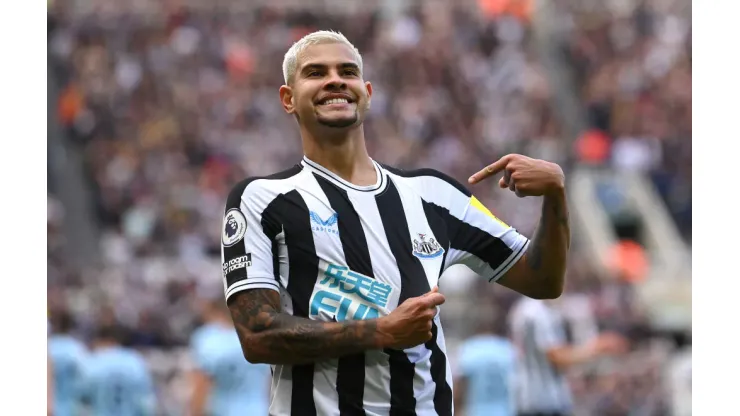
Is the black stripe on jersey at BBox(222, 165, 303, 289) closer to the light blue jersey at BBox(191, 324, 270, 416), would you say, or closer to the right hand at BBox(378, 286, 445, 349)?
the right hand at BBox(378, 286, 445, 349)

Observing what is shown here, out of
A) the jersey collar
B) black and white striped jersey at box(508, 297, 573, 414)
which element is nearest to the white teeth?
the jersey collar

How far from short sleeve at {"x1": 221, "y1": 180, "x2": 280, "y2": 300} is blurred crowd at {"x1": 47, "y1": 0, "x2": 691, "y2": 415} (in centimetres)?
1016

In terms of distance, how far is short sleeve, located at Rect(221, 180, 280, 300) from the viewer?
3.76 meters

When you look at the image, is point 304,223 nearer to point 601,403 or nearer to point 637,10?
point 601,403

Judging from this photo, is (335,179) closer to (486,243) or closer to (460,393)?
(486,243)

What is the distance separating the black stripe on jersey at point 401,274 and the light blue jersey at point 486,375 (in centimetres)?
615

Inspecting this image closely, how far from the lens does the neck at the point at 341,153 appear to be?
404 centimetres

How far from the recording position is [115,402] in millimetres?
10336

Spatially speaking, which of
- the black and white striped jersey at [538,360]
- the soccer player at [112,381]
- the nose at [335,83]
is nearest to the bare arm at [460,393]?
the black and white striped jersey at [538,360]

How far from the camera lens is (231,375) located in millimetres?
9844

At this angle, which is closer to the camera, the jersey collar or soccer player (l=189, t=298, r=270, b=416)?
the jersey collar

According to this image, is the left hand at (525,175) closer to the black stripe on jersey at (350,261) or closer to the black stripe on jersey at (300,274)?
the black stripe on jersey at (350,261)

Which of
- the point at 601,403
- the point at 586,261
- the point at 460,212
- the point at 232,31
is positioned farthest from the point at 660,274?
the point at 460,212

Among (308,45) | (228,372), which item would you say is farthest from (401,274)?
(228,372)
